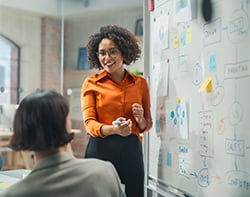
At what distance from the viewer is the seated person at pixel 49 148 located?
42.0 inches

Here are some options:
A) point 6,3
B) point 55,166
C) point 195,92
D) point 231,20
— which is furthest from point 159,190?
point 6,3

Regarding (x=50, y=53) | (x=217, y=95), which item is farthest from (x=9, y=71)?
(x=217, y=95)

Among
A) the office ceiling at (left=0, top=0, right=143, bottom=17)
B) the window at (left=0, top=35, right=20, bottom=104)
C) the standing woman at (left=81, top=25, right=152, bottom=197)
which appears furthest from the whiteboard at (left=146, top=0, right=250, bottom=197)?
the window at (left=0, top=35, right=20, bottom=104)

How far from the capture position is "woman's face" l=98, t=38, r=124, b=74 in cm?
211

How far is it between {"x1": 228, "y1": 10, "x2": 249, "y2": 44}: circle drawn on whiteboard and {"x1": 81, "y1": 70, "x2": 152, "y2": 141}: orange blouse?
0.68 metres

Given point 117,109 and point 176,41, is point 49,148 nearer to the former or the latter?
point 117,109

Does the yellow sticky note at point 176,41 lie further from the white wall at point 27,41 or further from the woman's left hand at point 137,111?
the white wall at point 27,41

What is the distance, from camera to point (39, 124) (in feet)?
3.54

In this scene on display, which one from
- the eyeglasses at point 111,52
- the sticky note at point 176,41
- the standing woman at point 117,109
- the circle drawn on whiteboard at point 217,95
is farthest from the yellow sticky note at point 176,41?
the circle drawn on whiteboard at point 217,95

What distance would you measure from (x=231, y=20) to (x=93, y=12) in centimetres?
466

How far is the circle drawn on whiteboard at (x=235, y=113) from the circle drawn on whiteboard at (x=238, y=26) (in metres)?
0.28

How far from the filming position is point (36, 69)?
616cm

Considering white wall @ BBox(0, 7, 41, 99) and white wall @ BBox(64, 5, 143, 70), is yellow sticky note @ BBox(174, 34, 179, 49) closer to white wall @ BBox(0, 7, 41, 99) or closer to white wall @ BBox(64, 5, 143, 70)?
white wall @ BBox(64, 5, 143, 70)

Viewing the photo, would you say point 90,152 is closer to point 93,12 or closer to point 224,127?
point 224,127
